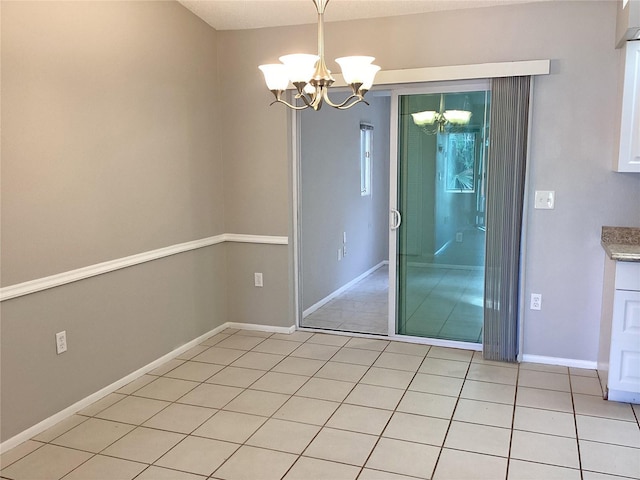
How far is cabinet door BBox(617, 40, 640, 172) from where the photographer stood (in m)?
3.11

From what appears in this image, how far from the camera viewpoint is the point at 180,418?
2971 millimetres

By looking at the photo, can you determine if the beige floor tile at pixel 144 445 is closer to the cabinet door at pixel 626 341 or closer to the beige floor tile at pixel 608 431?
the beige floor tile at pixel 608 431

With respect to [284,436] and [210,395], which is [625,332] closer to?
[284,436]

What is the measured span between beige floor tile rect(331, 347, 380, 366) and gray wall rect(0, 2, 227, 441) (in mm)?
1127

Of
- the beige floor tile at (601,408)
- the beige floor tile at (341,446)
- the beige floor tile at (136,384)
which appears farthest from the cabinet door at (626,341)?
the beige floor tile at (136,384)

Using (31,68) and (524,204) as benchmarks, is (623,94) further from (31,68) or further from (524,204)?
(31,68)

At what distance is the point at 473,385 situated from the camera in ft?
11.0

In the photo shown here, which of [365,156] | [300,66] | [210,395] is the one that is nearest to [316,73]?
[300,66]

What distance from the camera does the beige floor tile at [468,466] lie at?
2.39 metres

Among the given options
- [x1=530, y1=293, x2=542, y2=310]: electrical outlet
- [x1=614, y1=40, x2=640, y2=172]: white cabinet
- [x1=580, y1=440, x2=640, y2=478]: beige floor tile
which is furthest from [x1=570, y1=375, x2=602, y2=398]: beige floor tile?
[x1=614, y1=40, x2=640, y2=172]: white cabinet

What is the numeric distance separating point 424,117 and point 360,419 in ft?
7.20

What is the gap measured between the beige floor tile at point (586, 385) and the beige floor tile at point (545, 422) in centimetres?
38

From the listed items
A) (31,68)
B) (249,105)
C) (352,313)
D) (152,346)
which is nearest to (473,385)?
(352,313)

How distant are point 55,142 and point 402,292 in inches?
103
